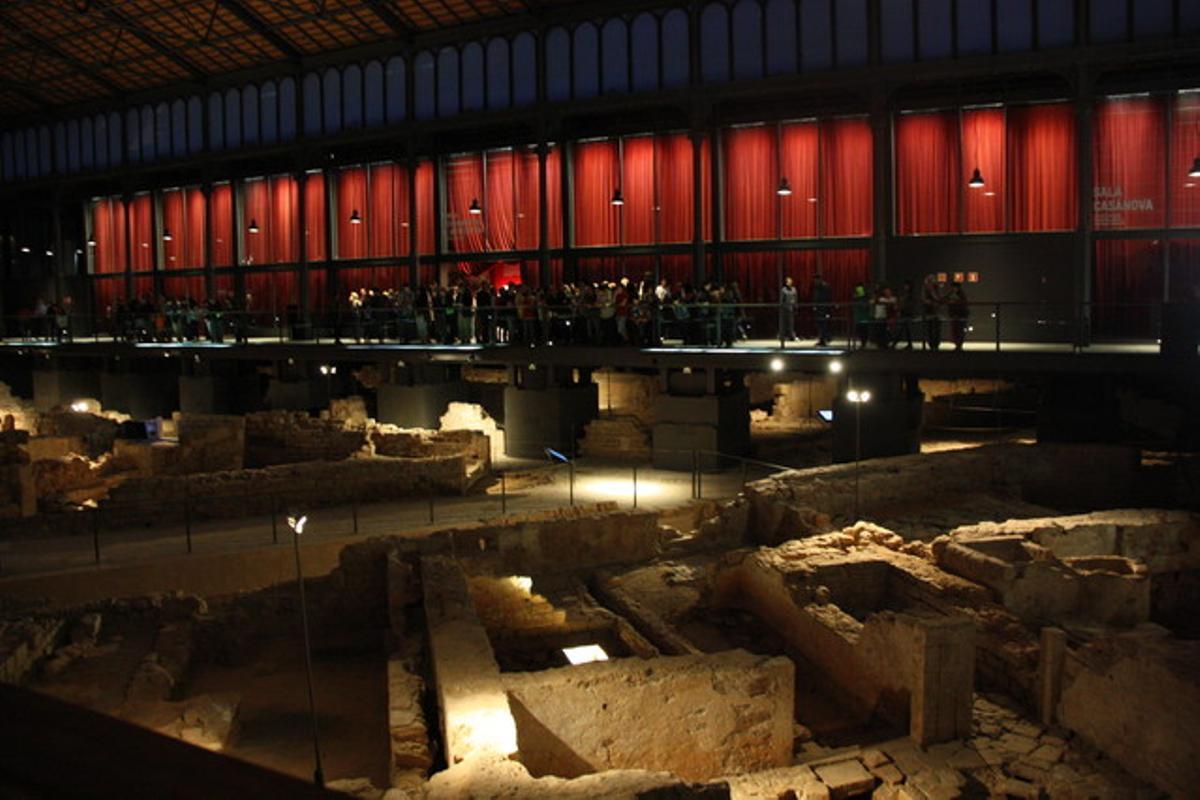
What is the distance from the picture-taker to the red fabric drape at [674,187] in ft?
98.5

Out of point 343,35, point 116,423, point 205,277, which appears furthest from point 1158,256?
point 205,277

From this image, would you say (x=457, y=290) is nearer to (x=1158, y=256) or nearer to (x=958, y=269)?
(x=958, y=269)

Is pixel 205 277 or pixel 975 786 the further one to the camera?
pixel 205 277

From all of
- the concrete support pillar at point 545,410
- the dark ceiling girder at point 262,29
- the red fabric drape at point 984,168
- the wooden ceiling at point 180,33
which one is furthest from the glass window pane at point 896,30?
the dark ceiling girder at point 262,29

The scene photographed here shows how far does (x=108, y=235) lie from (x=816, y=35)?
1224 inches

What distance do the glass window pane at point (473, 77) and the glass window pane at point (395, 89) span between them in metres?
2.33

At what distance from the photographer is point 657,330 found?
83.1 feet

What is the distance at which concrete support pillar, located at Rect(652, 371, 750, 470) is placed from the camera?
2552 cm

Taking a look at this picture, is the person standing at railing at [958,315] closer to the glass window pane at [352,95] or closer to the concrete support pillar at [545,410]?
the concrete support pillar at [545,410]

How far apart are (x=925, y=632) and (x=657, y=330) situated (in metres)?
14.3

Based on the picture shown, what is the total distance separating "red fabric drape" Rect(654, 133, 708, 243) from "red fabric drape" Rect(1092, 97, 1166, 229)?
33.7 feet

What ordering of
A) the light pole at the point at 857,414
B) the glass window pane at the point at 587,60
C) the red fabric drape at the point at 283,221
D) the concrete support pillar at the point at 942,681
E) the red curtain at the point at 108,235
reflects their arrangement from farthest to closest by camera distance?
the red curtain at the point at 108,235, the red fabric drape at the point at 283,221, the glass window pane at the point at 587,60, the light pole at the point at 857,414, the concrete support pillar at the point at 942,681

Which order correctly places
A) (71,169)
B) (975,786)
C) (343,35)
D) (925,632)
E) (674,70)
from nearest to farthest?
1. (975,786)
2. (925,632)
3. (674,70)
4. (343,35)
5. (71,169)

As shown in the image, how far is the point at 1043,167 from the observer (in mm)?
25328
